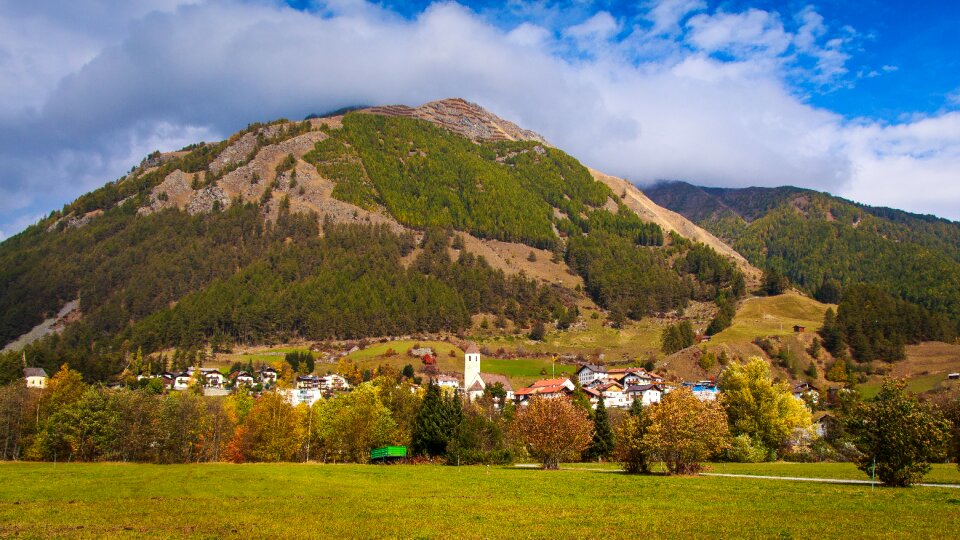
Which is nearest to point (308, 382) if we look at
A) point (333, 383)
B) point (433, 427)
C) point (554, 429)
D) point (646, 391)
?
point (333, 383)

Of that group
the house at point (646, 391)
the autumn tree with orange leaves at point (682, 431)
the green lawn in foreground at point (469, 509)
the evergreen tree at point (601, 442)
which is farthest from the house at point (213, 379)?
the autumn tree with orange leaves at point (682, 431)

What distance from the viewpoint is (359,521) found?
2703 centimetres

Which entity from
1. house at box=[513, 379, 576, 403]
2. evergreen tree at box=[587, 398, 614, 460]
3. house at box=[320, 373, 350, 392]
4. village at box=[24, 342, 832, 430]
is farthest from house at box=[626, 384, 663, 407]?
house at box=[320, 373, 350, 392]

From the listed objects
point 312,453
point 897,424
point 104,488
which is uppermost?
point 897,424

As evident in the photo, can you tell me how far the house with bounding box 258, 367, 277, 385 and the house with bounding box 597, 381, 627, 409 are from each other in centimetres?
9150

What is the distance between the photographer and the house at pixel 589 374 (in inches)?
7481

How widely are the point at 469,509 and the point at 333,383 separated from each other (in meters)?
153

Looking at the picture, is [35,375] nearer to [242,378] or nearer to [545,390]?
[242,378]

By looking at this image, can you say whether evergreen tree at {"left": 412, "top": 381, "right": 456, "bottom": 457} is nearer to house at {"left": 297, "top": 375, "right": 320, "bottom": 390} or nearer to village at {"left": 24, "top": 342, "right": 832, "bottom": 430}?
village at {"left": 24, "top": 342, "right": 832, "bottom": 430}

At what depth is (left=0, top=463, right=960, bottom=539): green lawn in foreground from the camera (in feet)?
79.3

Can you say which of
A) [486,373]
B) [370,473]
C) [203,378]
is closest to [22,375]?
[203,378]

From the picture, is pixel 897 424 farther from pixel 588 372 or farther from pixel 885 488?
pixel 588 372

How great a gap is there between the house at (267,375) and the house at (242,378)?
347 cm

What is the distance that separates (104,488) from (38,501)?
7.88 m
